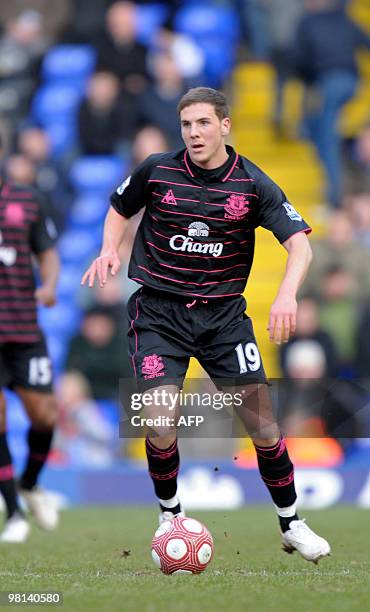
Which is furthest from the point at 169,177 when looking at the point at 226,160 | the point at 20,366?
the point at 20,366

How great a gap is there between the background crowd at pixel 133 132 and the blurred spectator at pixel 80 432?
1 centimetres

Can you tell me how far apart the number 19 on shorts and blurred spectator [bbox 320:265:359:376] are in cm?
717

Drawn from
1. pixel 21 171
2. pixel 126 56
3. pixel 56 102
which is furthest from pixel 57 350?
pixel 56 102

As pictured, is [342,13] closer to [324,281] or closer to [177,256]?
[324,281]

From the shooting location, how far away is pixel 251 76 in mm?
19406

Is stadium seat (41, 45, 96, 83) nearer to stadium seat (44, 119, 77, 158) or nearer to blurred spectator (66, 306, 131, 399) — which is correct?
stadium seat (44, 119, 77, 158)

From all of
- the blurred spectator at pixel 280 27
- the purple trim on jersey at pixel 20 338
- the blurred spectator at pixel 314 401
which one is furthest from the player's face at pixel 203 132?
the blurred spectator at pixel 280 27

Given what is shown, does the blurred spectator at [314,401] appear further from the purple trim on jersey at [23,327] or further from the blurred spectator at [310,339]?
the purple trim on jersey at [23,327]

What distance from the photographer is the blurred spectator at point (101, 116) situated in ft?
55.6

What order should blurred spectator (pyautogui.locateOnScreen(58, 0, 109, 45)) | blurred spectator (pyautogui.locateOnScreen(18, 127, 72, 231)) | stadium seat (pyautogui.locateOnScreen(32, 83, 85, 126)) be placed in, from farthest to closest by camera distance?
1. blurred spectator (pyautogui.locateOnScreen(58, 0, 109, 45))
2. stadium seat (pyautogui.locateOnScreen(32, 83, 85, 126))
3. blurred spectator (pyautogui.locateOnScreen(18, 127, 72, 231))

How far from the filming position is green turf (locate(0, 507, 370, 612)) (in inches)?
229

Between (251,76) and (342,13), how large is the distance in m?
3.19

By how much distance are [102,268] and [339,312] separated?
7848 mm

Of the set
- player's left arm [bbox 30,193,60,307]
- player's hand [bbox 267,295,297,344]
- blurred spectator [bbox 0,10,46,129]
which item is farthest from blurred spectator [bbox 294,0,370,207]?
player's hand [bbox 267,295,297,344]
